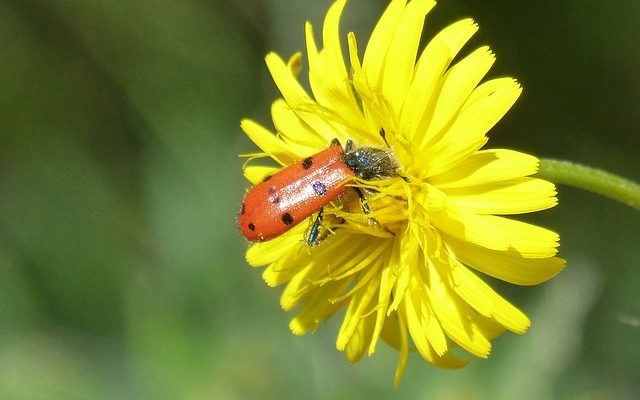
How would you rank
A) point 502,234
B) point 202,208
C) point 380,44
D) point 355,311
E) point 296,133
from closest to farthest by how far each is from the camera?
point 502,234, point 380,44, point 355,311, point 296,133, point 202,208

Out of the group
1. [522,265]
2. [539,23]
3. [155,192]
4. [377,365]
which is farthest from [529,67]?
[522,265]

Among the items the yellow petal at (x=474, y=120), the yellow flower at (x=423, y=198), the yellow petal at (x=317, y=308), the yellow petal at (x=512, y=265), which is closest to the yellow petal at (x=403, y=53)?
the yellow flower at (x=423, y=198)

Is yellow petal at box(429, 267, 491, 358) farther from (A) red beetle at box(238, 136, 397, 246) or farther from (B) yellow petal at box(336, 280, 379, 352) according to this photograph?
(A) red beetle at box(238, 136, 397, 246)

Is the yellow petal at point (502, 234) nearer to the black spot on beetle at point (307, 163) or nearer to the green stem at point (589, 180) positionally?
the green stem at point (589, 180)

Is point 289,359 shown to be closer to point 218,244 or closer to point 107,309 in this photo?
point 218,244

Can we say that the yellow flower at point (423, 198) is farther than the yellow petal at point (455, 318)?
No

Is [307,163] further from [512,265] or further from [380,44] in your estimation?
[512,265]

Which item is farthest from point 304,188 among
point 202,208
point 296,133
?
point 202,208
